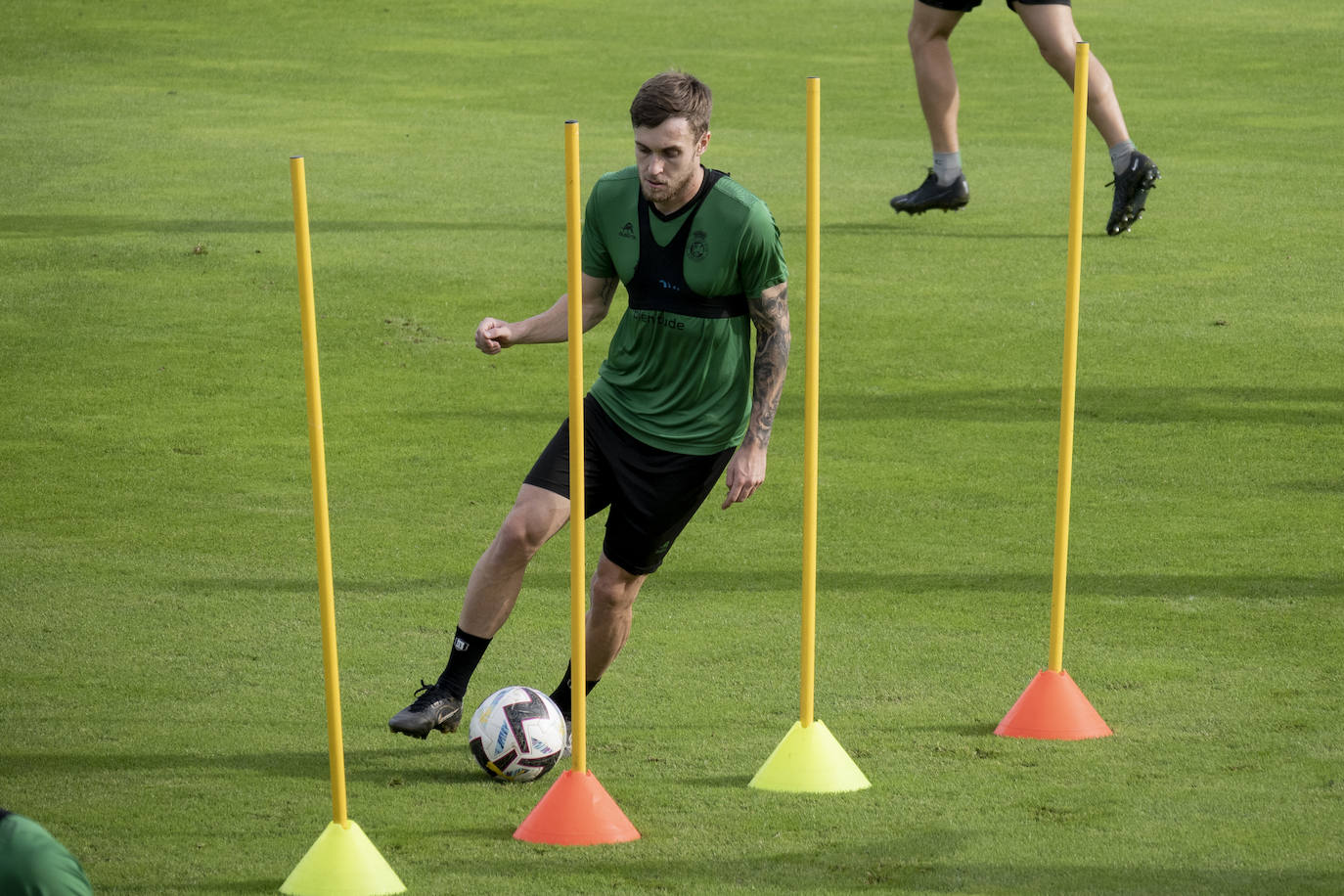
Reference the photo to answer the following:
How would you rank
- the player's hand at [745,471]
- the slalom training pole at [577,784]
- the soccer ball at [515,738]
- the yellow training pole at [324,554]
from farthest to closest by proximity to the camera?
1. the player's hand at [745,471]
2. the soccer ball at [515,738]
3. the slalom training pole at [577,784]
4. the yellow training pole at [324,554]

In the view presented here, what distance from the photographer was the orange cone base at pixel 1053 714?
17.9ft

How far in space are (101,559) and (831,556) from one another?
2.85m

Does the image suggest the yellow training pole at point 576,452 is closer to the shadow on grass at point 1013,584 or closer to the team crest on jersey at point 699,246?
the team crest on jersey at point 699,246

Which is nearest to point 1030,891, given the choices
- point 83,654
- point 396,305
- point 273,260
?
point 83,654

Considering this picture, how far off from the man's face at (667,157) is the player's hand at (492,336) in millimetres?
576

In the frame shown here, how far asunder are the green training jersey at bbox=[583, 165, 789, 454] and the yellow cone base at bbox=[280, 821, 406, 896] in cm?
152

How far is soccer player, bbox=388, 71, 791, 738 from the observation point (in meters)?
5.26

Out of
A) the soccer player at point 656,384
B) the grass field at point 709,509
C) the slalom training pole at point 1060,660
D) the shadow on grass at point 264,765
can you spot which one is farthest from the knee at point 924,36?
the shadow on grass at point 264,765

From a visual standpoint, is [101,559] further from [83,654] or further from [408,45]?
[408,45]

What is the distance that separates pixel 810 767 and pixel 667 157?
68.3 inches

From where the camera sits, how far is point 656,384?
5422mm

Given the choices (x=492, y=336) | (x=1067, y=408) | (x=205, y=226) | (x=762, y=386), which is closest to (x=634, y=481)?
(x=762, y=386)

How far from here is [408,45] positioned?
20.3 metres

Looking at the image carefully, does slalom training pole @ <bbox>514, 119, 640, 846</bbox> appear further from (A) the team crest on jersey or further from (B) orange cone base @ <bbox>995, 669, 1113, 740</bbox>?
(B) orange cone base @ <bbox>995, 669, 1113, 740</bbox>
